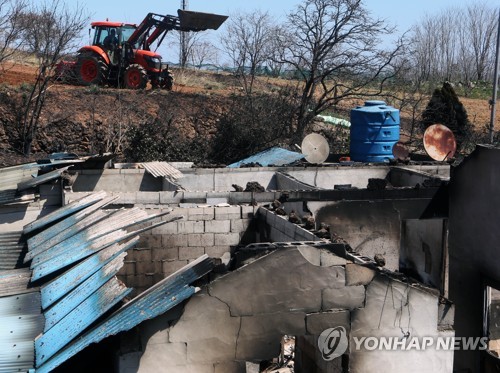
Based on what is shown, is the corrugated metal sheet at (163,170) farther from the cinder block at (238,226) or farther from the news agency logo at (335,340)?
the news agency logo at (335,340)

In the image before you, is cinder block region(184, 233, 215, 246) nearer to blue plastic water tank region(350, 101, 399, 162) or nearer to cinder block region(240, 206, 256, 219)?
cinder block region(240, 206, 256, 219)

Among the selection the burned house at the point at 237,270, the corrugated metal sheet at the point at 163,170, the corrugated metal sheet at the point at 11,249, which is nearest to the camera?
the burned house at the point at 237,270

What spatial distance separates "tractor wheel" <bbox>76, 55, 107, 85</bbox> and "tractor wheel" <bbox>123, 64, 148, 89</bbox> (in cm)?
88

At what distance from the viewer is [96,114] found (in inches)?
965

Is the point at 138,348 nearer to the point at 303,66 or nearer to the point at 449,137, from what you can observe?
the point at 449,137

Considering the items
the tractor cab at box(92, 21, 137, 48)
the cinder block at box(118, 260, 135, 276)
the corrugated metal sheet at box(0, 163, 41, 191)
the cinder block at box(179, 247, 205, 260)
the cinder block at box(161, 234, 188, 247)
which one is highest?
the tractor cab at box(92, 21, 137, 48)

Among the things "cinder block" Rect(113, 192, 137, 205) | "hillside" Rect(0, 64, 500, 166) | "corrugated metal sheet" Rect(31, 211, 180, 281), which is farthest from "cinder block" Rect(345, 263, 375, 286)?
"hillside" Rect(0, 64, 500, 166)

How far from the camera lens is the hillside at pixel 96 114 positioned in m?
23.4

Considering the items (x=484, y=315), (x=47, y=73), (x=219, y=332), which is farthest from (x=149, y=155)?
(x=219, y=332)

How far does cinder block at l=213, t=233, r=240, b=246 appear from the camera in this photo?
11273 mm

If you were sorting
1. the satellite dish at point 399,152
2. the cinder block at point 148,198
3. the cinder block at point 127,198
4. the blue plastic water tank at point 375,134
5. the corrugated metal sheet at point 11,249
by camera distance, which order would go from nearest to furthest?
1. the corrugated metal sheet at point 11,249
2. the cinder block at point 127,198
3. the cinder block at point 148,198
4. the satellite dish at point 399,152
5. the blue plastic water tank at point 375,134

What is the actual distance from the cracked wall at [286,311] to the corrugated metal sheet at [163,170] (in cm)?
746

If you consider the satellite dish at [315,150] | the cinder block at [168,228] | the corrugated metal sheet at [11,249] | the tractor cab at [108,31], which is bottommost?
→ the corrugated metal sheet at [11,249]

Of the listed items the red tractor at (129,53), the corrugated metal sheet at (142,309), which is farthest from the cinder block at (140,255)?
the red tractor at (129,53)
